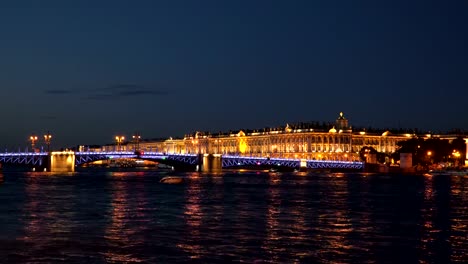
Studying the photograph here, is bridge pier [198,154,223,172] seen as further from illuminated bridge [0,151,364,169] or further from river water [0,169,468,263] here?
river water [0,169,468,263]

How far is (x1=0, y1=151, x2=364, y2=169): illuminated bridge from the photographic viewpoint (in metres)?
110

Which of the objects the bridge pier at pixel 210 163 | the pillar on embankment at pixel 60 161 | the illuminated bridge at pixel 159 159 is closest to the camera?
the illuminated bridge at pixel 159 159

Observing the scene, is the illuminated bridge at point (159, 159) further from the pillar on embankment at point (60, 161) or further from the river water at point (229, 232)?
the river water at point (229, 232)

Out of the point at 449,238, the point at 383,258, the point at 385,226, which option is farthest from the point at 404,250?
the point at 385,226

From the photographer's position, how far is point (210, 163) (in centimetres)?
13600

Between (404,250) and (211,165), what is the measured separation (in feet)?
370

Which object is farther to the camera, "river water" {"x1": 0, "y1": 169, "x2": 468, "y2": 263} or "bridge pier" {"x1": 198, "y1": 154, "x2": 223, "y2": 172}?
"bridge pier" {"x1": 198, "y1": 154, "x2": 223, "y2": 172}

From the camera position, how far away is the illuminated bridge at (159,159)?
11050 cm

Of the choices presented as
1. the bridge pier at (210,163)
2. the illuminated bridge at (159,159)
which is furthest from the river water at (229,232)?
the bridge pier at (210,163)

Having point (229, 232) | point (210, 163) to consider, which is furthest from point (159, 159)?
point (229, 232)

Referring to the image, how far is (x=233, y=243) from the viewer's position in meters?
24.5

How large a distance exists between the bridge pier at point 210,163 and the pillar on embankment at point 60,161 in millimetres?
23677

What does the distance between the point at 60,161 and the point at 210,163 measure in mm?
27662

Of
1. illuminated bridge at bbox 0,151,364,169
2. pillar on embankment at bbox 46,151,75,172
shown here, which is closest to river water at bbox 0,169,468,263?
illuminated bridge at bbox 0,151,364,169
